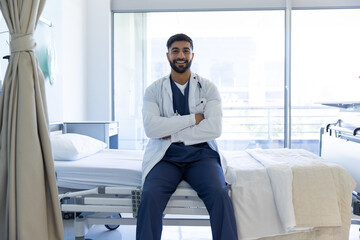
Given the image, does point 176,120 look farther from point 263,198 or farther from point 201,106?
point 263,198

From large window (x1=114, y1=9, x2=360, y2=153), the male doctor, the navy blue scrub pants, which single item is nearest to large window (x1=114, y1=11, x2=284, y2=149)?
large window (x1=114, y1=9, x2=360, y2=153)

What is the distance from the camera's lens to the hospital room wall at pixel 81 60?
353 centimetres

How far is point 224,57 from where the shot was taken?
4.70 metres

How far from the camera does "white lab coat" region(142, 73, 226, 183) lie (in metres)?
2.04

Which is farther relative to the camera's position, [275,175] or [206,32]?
[206,32]

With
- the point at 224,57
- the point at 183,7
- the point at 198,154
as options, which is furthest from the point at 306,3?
the point at 198,154

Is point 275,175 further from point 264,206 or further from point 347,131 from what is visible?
point 347,131

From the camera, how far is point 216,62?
470 cm

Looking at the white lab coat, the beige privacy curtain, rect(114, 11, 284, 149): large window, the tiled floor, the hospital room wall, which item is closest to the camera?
the beige privacy curtain

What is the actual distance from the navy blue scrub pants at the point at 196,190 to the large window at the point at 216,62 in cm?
284

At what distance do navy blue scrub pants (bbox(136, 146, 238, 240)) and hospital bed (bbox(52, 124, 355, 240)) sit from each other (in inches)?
3.1

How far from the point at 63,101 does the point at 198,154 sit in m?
2.11

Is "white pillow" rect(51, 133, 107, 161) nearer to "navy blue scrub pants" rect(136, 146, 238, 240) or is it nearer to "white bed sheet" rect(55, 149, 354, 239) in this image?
"white bed sheet" rect(55, 149, 354, 239)

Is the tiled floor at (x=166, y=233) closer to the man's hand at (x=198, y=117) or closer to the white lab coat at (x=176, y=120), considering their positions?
the white lab coat at (x=176, y=120)
